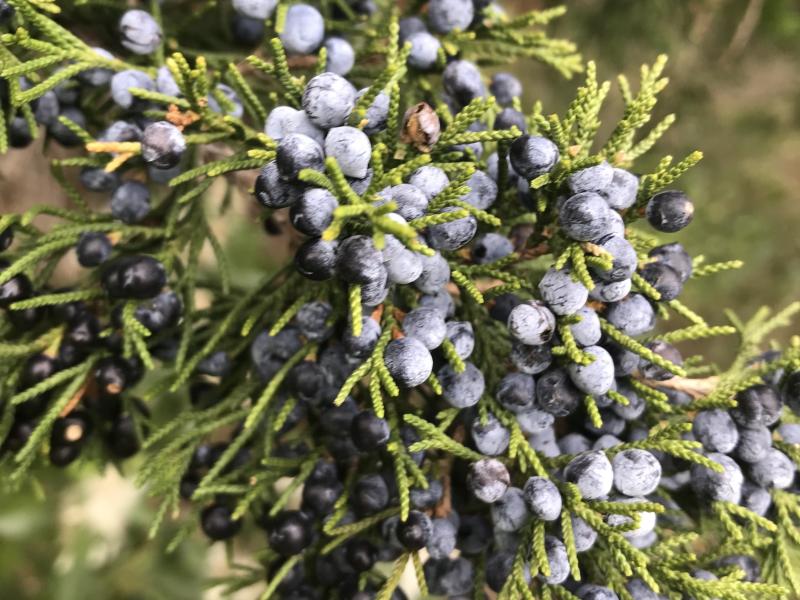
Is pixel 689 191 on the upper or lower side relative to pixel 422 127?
lower

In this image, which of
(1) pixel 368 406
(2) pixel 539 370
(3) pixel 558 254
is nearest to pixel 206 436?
(1) pixel 368 406

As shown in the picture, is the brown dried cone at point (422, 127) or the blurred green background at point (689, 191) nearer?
the brown dried cone at point (422, 127)

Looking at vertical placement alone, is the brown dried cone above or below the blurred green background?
above

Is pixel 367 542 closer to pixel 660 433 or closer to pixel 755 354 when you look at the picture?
pixel 660 433

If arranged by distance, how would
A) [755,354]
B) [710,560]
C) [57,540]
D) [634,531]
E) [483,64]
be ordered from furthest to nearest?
1. [57,540]
2. [483,64]
3. [755,354]
4. [710,560]
5. [634,531]

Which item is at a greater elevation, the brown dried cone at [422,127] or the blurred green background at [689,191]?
the brown dried cone at [422,127]
